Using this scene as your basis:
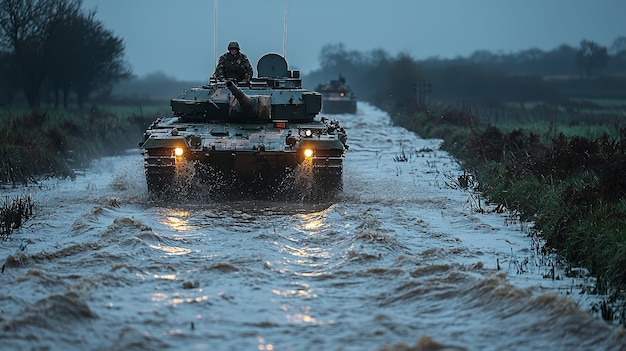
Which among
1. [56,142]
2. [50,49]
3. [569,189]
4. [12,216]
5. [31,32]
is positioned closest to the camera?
[569,189]

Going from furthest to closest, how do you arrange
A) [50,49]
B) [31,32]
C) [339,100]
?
[339,100] → [50,49] → [31,32]

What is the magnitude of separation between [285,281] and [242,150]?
4.98 m

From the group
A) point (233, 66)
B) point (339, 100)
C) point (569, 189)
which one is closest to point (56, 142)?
point (233, 66)

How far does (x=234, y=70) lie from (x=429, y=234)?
20.2 feet

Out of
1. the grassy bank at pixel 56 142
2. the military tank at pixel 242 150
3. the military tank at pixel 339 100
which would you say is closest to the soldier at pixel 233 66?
the military tank at pixel 242 150

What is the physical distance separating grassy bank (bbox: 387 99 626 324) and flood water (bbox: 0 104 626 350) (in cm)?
24

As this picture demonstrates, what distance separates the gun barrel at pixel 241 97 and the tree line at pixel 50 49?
1605cm

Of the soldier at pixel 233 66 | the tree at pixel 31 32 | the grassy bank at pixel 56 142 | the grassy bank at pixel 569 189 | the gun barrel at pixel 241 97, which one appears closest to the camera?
the grassy bank at pixel 569 189

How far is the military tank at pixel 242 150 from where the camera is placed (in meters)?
12.7

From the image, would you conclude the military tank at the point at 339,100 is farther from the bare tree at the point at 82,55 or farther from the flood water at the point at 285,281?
the flood water at the point at 285,281

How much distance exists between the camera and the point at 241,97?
13562 millimetres

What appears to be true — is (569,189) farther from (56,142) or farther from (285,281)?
(56,142)

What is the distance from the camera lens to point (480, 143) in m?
18.8

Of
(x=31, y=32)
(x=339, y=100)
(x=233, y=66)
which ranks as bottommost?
(x=339, y=100)
